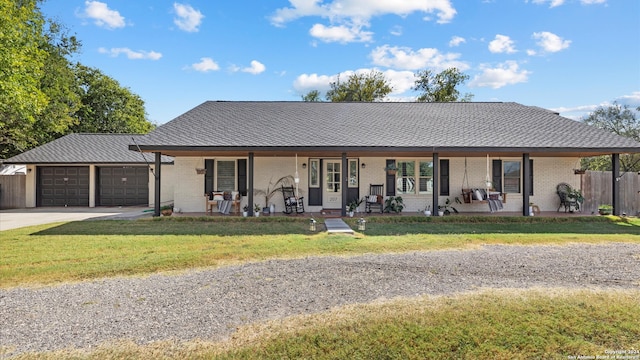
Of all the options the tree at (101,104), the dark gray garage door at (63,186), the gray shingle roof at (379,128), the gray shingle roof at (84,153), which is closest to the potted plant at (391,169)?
the gray shingle roof at (379,128)

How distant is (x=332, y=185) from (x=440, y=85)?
22586 mm

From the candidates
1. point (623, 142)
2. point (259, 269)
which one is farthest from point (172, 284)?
point (623, 142)

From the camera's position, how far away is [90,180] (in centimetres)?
1619

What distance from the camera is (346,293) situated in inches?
171

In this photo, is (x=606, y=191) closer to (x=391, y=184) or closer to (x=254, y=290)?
(x=391, y=184)

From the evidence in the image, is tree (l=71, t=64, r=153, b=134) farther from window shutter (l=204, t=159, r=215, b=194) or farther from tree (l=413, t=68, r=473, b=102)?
tree (l=413, t=68, r=473, b=102)

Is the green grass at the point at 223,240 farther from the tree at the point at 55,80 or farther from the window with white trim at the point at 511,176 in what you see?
the tree at the point at 55,80

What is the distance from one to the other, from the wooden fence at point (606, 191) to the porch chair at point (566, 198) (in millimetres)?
967

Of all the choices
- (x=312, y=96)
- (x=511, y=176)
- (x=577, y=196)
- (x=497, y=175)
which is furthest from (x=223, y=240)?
(x=312, y=96)

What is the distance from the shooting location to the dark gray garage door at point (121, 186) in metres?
16.3

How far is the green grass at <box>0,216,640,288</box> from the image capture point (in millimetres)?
5730

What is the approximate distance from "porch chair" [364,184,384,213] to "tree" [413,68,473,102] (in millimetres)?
20459

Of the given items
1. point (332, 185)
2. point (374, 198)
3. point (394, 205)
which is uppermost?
point (332, 185)

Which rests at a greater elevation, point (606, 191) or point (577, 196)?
point (606, 191)
